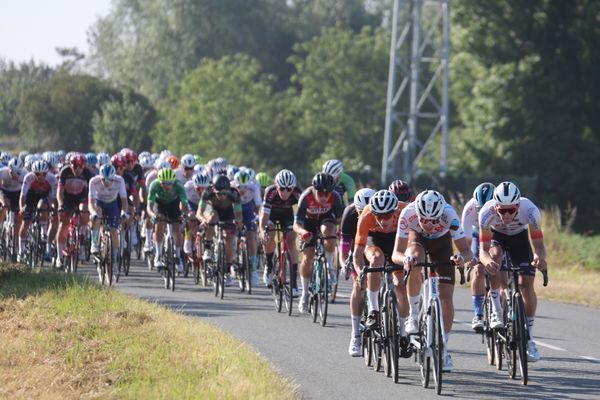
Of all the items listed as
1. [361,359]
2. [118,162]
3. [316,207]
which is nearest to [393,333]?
[361,359]

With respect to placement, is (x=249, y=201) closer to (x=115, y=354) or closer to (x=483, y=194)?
(x=483, y=194)

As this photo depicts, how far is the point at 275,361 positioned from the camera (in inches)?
559

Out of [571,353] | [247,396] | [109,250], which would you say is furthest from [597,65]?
[247,396]

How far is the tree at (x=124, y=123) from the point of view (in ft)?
218

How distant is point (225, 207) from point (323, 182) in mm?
4103

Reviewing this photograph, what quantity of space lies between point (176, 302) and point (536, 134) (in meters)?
35.6

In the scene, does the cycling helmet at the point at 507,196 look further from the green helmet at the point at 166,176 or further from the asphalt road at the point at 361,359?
the green helmet at the point at 166,176

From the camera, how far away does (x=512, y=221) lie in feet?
44.5

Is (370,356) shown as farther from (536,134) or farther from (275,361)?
(536,134)

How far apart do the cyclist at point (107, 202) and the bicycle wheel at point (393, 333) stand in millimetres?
9355

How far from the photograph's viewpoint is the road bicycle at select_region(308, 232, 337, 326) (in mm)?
17188

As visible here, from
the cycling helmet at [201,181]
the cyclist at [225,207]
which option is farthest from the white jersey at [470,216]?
the cycling helmet at [201,181]

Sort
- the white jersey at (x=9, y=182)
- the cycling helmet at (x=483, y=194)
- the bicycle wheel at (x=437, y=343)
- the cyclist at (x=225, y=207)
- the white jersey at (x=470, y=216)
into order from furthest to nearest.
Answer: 1. the white jersey at (x=9, y=182)
2. the cyclist at (x=225, y=207)
3. the white jersey at (x=470, y=216)
4. the cycling helmet at (x=483, y=194)
5. the bicycle wheel at (x=437, y=343)

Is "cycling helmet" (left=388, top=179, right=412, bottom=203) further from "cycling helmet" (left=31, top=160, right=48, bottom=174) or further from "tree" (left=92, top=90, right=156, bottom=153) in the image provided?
"tree" (left=92, top=90, right=156, bottom=153)
